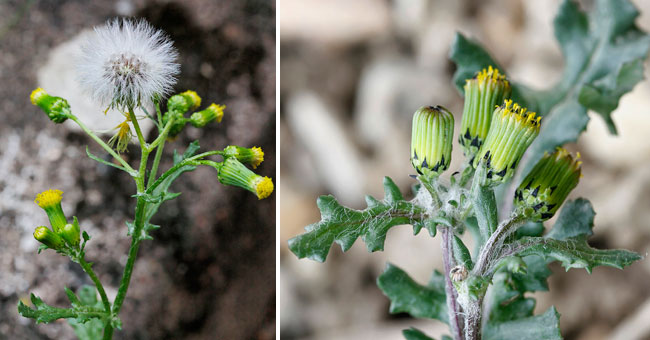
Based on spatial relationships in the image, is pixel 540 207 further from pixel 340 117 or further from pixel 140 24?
pixel 340 117

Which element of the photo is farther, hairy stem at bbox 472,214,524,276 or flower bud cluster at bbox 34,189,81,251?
flower bud cluster at bbox 34,189,81,251

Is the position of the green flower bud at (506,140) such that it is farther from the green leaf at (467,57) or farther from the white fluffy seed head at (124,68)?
the white fluffy seed head at (124,68)

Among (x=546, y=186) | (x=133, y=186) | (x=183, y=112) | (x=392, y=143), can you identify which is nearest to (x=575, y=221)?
(x=546, y=186)

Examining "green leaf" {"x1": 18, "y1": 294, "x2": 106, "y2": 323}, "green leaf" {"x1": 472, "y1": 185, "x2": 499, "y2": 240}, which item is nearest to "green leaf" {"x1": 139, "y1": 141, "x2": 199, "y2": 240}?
"green leaf" {"x1": 18, "y1": 294, "x2": 106, "y2": 323}

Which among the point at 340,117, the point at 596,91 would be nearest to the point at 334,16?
the point at 340,117

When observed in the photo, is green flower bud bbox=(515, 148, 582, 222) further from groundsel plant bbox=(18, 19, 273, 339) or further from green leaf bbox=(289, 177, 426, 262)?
groundsel plant bbox=(18, 19, 273, 339)
